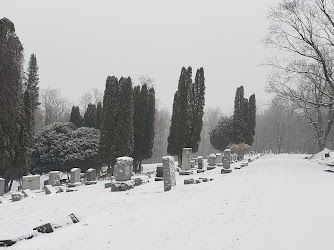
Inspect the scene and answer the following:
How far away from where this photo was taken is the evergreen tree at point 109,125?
2764 centimetres

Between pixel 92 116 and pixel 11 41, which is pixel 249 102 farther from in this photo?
pixel 11 41

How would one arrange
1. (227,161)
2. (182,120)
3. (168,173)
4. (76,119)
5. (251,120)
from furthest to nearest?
(251,120) → (76,119) → (182,120) → (227,161) → (168,173)

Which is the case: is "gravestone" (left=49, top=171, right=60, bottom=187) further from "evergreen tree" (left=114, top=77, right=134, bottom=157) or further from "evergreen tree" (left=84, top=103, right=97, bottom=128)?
"evergreen tree" (left=84, top=103, right=97, bottom=128)

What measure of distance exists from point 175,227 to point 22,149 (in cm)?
1875

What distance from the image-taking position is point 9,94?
19.9 m

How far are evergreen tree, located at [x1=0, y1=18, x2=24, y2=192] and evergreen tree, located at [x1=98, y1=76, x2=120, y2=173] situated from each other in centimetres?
825

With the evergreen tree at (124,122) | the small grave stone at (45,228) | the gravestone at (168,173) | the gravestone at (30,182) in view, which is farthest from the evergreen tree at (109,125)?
the small grave stone at (45,228)

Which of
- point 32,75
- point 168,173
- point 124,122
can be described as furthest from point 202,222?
point 32,75

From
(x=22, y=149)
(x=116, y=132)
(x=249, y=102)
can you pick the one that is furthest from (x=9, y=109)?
(x=249, y=102)

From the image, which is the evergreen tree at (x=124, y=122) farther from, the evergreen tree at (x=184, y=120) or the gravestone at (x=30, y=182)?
the gravestone at (x=30, y=182)

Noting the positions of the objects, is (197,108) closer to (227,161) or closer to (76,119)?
(227,161)

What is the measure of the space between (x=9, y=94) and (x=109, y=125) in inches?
400

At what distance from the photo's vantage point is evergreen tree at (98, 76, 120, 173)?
27.6 metres

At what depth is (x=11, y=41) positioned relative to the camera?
20.5 meters
